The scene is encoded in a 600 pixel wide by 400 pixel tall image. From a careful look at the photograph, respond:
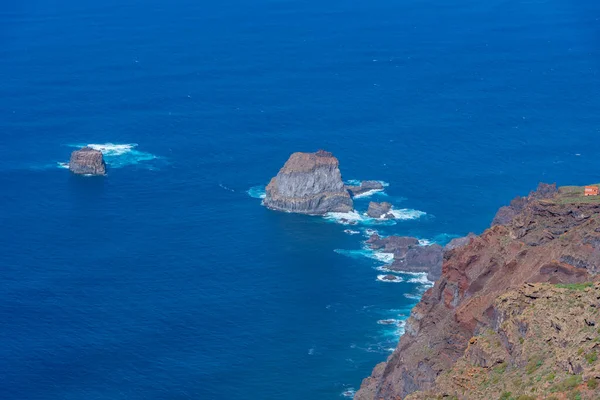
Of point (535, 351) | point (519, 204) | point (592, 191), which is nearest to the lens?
point (535, 351)

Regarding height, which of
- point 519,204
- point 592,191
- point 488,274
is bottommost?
point 488,274

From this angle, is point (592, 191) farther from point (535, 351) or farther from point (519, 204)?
point (535, 351)

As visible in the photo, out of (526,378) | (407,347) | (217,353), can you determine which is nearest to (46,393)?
(217,353)

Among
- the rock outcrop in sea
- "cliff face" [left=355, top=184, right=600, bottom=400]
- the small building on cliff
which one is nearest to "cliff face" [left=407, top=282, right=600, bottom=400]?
"cliff face" [left=355, top=184, right=600, bottom=400]

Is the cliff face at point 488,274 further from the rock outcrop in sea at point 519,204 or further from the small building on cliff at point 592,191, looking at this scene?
the rock outcrop in sea at point 519,204

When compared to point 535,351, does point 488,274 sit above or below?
above

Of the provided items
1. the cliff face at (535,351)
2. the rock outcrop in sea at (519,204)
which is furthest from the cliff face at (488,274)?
the rock outcrop in sea at (519,204)

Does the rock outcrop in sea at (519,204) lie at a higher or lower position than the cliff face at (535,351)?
higher

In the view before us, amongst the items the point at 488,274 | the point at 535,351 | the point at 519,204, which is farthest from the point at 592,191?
the point at 535,351

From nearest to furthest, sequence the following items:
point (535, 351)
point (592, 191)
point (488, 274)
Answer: point (535, 351) < point (488, 274) < point (592, 191)
